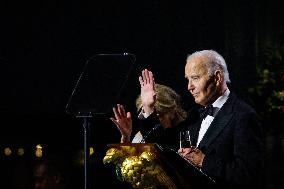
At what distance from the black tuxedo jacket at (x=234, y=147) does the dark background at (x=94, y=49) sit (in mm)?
2428

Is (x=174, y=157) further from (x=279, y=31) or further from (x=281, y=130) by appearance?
(x=279, y=31)

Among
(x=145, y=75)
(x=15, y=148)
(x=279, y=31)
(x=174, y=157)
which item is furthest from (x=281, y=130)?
(x=174, y=157)

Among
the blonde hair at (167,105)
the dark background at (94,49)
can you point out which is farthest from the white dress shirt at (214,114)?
the dark background at (94,49)

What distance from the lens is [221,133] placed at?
9.86ft

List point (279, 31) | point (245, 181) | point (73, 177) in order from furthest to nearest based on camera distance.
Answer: point (279, 31) → point (73, 177) → point (245, 181)

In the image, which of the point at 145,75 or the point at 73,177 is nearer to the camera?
the point at 145,75

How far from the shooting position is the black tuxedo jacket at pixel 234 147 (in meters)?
2.85

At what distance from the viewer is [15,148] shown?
16.9 feet

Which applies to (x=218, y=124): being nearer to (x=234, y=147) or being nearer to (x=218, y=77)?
(x=234, y=147)

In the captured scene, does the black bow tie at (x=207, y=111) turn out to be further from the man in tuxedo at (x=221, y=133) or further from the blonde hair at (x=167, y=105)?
the blonde hair at (x=167, y=105)

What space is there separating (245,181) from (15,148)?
2.76m

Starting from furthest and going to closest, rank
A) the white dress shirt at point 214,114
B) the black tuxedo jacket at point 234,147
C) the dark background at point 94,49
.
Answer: the dark background at point 94,49
the white dress shirt at point 214,114
the black tuxedo jacket at point 234,147

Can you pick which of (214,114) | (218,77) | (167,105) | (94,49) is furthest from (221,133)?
(94,49)

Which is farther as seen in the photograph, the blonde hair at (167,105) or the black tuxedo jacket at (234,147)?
the blonde hair at (167,105)
